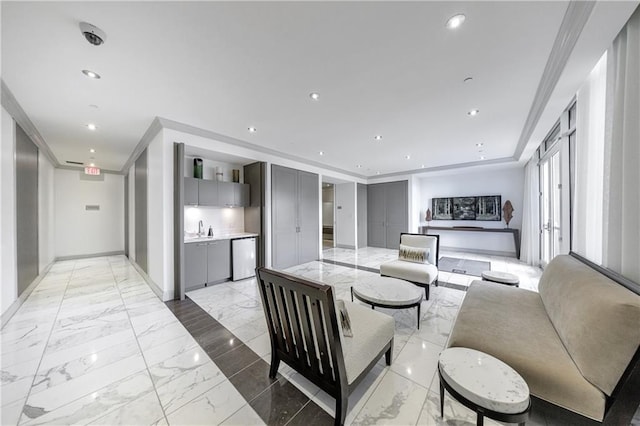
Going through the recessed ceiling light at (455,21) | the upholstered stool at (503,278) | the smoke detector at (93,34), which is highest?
the recessed ceiling light at (455,21)

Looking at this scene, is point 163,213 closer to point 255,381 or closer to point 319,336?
point 255,381

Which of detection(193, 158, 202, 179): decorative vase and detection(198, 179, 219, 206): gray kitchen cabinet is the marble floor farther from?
detection(193, 158, 202, 179): decorative vase

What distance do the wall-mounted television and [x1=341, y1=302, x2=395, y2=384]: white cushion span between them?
6.69 meters

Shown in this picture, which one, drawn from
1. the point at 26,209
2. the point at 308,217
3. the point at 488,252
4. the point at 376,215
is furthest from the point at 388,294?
the point at 488,252

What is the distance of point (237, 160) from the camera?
4742 millimetres

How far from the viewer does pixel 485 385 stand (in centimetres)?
118

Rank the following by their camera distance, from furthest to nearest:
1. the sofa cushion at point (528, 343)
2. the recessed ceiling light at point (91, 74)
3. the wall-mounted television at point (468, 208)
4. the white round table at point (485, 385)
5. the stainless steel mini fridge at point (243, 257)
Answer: the wall-mounted television at point (468, 208) → the stainless steel mini fridge at point (243, 257) → the recessed ceiling light at point (91, 74) → the sofa cushion at point (528, 343) → the white round table at point (485, 385)

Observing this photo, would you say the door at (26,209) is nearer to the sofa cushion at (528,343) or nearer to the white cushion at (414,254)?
the sofa cushion at (528,343)

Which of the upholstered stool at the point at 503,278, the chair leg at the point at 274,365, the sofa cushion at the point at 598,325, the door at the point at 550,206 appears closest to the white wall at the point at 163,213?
the chair leg at the point at 274,365

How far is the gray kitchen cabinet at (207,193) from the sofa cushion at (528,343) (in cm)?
412

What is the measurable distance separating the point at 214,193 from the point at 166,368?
9.76 feet

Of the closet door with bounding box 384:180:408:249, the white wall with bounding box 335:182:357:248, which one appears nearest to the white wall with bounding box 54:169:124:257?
the white wall with bounding box 335:182:357:248

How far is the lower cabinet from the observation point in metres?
3.72

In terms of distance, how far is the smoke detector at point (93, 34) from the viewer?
5.45 ft
